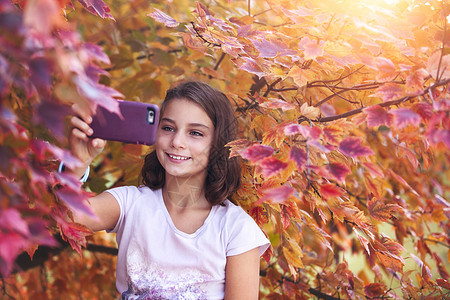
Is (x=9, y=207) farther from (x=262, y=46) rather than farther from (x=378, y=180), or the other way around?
(x=378, y=180)

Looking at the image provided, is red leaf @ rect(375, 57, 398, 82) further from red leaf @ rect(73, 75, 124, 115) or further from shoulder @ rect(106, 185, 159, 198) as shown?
shoulder @ rect(106, 185, 159, 198)

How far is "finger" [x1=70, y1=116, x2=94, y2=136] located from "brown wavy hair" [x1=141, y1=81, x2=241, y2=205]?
0.38 meters

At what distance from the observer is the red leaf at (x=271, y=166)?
83 cm

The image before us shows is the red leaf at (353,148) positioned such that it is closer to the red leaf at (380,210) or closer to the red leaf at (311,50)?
the red leaf at (311,50)

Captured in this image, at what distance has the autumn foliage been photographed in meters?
0.60

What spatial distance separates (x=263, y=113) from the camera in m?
1.30

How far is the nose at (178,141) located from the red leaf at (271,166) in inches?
19.0

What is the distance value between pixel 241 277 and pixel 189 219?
0.25 metres

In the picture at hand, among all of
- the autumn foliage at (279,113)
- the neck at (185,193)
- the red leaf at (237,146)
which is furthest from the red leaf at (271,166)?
the neck at (185,193)

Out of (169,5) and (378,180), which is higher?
(169,5)

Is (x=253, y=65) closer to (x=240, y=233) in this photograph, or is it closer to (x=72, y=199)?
(x=240, y=233)

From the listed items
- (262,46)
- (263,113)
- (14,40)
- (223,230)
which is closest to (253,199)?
(223,230)

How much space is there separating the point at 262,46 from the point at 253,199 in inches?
21.3

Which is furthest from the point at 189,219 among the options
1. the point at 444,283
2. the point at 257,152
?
the point at 444,283
